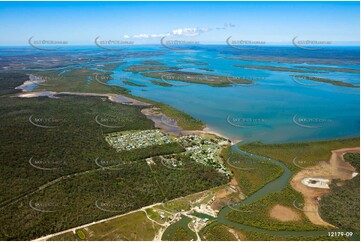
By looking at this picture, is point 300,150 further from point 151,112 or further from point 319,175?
point 151,112

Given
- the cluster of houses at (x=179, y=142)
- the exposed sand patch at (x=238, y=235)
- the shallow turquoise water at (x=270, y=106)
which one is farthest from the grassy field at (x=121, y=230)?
the shallow turquoise water at (x=270, y=106)

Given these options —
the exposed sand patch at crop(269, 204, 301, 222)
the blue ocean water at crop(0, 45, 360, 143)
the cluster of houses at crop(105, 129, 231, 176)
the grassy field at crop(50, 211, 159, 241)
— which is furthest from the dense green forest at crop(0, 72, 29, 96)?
the exposed sand patch at crop(269, 204, 301, 222)

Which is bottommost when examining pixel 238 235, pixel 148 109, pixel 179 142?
pixel 238 235

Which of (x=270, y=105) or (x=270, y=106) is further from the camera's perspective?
(x=270, y=105)

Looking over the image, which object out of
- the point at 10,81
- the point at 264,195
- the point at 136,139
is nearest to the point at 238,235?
the point at 264,195

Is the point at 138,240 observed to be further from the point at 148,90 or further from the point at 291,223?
the point at 148,90

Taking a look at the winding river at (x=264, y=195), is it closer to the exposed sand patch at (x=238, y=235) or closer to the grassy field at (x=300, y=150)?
the exposed sand patch at (x=238, y=235)

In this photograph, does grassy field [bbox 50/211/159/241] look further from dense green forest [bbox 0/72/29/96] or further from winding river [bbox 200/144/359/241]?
dense green forest [bbox 0/72/29/96]
